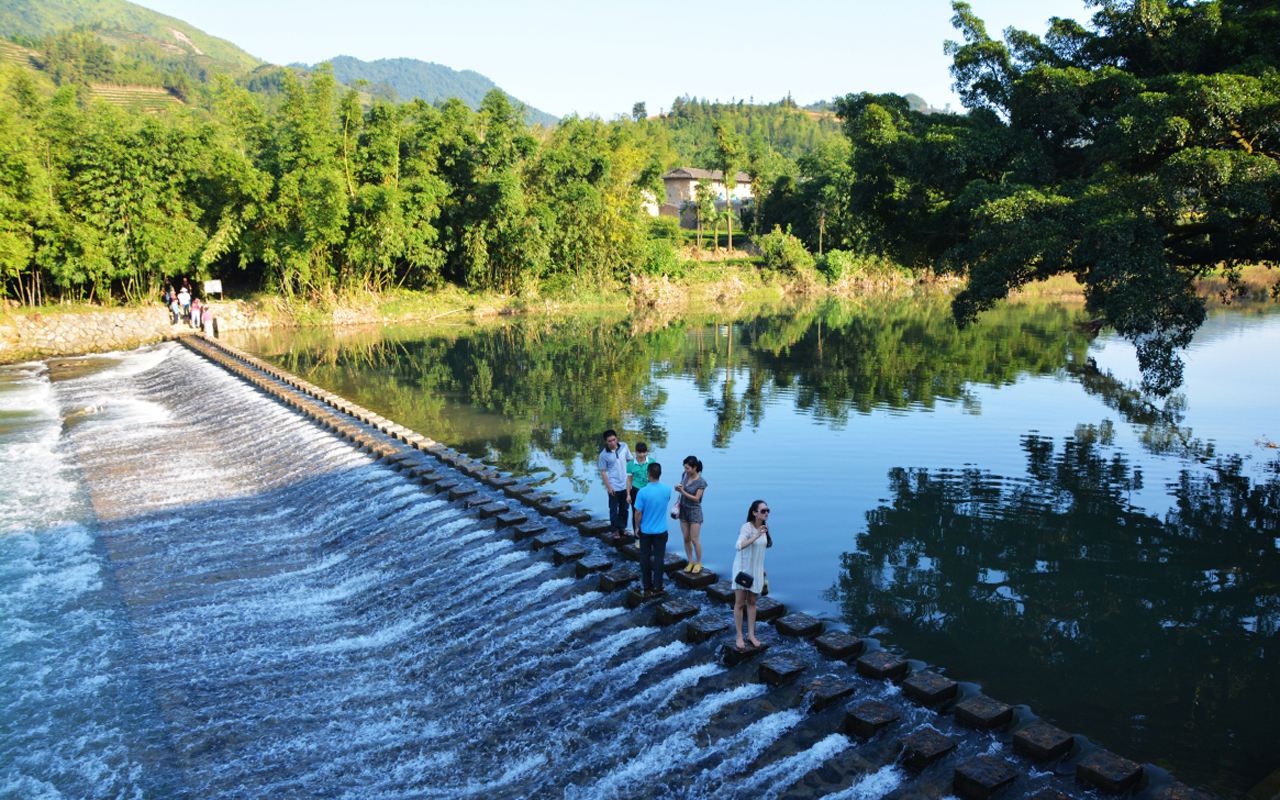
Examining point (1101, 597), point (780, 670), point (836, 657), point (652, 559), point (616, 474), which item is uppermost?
point (616, 474)

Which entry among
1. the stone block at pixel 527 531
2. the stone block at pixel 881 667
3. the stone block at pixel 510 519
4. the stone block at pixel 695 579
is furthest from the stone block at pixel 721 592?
the stone block at pixel 510 519

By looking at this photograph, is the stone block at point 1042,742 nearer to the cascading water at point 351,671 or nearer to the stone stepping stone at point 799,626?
the cascading water at point 351,671

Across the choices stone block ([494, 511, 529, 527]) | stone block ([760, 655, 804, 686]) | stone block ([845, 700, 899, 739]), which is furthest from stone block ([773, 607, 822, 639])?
stone block ([494, 511, 529, 527])

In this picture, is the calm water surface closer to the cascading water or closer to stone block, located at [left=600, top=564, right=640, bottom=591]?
stone block, located at [left=600, top=564, right=640, bottom=591]

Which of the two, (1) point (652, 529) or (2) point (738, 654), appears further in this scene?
(1) point (652, 529)

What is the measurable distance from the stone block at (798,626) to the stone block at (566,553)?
3182mm

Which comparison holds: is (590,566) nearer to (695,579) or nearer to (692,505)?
(695,579)

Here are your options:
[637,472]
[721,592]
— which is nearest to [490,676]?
[721,592]

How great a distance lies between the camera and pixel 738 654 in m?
7.82

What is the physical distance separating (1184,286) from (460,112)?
46680 millimetres

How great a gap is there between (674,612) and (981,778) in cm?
368

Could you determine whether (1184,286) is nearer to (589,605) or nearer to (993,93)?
(993,93)

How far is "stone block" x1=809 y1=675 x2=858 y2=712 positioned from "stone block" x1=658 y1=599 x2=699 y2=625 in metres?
1.87

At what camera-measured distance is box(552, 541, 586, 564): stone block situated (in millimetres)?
10797
